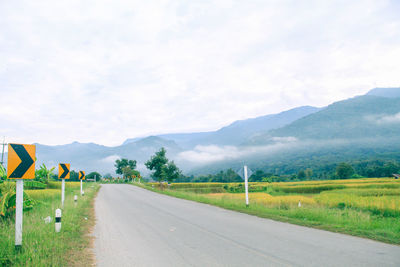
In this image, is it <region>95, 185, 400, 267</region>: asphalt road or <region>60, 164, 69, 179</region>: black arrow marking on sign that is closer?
<region>95, 185, 400, 267</region>: asphalt road

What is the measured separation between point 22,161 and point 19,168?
175mm

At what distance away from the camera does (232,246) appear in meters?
7.07

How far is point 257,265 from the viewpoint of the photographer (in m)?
5.53

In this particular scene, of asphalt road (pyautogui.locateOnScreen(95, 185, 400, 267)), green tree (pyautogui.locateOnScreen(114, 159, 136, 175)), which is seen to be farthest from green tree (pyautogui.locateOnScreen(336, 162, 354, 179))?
asphalt road (pyautogui.locateOnScreen(95, 185, 400, 267))

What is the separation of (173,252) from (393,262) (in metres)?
4.63

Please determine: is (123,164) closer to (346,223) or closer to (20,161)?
(346,223)

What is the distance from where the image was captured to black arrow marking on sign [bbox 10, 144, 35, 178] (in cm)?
644

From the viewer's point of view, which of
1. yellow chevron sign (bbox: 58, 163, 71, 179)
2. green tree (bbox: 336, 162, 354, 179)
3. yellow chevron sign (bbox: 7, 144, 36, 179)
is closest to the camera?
yellow chevron sign (bbox: 7, 144, 36, 179)

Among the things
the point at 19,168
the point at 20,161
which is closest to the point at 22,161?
the point at 20,161

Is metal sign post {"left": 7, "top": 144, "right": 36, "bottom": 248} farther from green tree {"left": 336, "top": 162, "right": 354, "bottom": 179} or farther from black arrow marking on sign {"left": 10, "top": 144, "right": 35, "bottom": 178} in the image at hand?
green tree {"left": 336, "top": 162, "right": 354, "bottom": 179}

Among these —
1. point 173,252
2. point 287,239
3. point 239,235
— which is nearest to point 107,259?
point 173,252

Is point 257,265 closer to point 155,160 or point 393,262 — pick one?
point 393,262

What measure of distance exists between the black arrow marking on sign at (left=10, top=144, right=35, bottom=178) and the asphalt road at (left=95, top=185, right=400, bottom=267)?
8.56ft

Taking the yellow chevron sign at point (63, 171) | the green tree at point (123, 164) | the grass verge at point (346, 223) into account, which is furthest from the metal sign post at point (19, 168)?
→ the green tree at point (123, 164)
